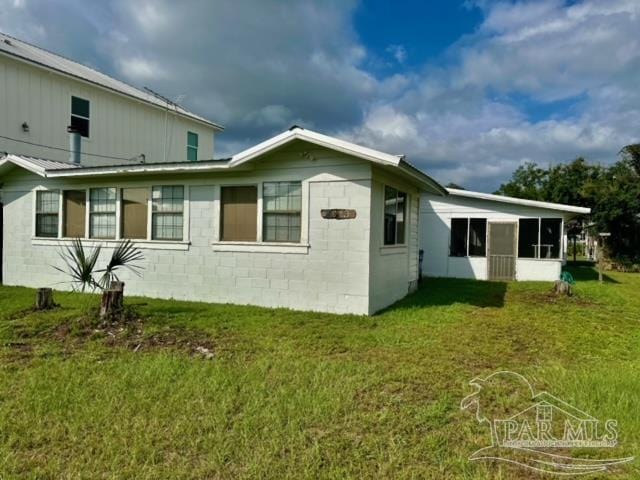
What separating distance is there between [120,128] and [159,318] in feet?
39.7

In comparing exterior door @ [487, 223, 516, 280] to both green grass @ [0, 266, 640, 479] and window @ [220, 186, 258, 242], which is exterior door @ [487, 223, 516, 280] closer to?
green grass @ [0, 266, 640, 479]

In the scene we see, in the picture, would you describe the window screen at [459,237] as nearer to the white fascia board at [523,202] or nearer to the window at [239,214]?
the white fascia board at [523,202]

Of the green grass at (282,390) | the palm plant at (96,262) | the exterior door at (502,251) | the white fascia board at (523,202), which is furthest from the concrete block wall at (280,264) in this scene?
the exterior door at (502,251)

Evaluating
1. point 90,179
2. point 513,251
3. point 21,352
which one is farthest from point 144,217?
point 513,251

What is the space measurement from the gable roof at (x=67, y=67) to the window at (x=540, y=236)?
14.9m

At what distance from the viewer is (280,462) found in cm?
275

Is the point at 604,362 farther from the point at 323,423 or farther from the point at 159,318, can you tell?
the point at 159,318

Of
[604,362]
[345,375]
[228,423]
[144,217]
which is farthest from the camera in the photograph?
[144,217]

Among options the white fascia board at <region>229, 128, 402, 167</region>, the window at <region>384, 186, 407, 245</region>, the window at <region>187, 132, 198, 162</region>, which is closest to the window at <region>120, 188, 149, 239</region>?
the white fascia board at <region>229, 128, 402, 167</region>

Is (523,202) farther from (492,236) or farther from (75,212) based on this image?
(75,212)

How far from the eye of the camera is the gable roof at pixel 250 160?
22.6ft

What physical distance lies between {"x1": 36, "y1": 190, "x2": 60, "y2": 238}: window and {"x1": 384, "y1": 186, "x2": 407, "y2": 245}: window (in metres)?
8.21

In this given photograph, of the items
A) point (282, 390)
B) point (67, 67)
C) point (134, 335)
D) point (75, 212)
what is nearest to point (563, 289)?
point (282, 390)

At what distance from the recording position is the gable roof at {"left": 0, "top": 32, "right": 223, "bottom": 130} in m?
13.0
